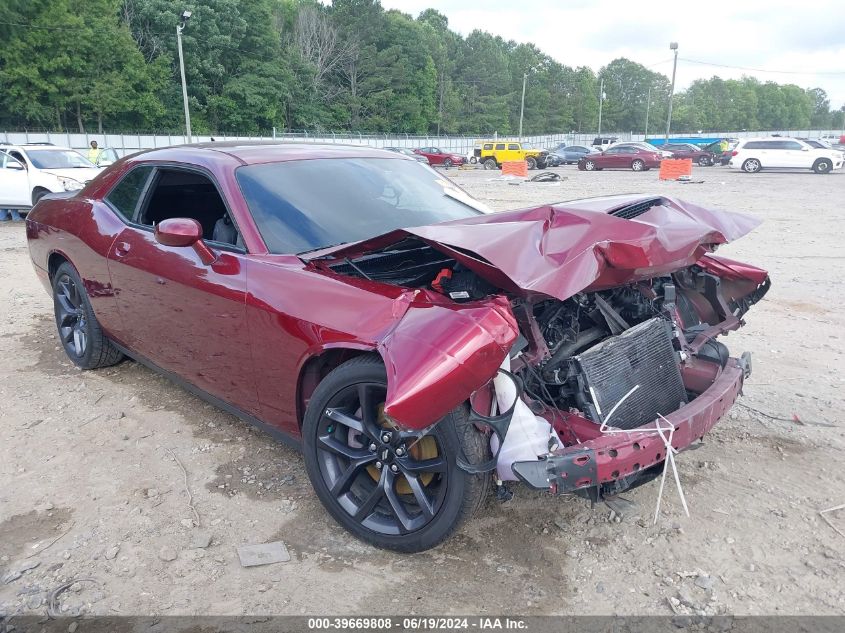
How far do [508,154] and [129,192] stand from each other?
3598 cm

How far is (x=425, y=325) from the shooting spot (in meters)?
2.28

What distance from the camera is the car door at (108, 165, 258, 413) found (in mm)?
3074

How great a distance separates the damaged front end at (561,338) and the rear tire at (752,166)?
29.4 meters

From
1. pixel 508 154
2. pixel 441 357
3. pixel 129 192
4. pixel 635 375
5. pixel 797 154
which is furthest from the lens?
pixel 508 154

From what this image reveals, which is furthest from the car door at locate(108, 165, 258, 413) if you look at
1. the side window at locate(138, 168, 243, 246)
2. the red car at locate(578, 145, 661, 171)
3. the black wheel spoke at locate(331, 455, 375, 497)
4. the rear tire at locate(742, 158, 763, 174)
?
the red car at locate(578, 145, 661, 171)

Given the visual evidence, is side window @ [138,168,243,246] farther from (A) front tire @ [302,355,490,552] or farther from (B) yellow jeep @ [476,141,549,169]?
(B) yellow jeep @ [476,141,549,169]

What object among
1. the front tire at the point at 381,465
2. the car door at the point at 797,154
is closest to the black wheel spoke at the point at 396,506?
the front tire at the point at 381,465

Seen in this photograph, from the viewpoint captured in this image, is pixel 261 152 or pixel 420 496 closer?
pixel 420 496

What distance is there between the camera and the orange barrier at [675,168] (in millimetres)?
25000

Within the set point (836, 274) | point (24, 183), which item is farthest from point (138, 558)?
point (24, 183)

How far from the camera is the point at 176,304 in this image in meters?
3.42

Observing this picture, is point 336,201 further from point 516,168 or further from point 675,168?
point 516,168

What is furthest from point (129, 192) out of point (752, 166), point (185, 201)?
point (752, 166)

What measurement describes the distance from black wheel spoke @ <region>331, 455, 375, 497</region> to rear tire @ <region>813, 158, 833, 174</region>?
1259 inches
